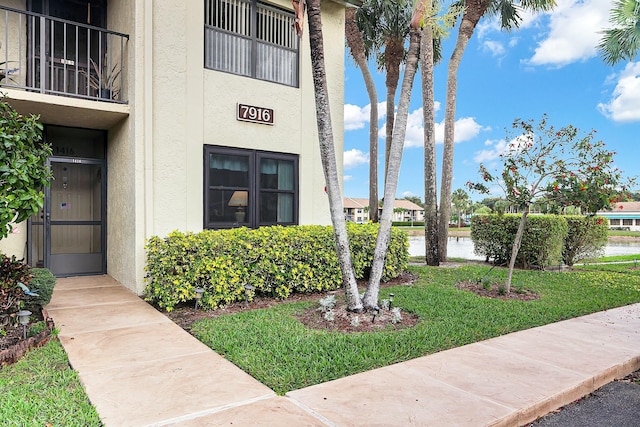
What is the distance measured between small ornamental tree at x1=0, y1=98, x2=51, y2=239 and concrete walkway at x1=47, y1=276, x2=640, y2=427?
5.16ft

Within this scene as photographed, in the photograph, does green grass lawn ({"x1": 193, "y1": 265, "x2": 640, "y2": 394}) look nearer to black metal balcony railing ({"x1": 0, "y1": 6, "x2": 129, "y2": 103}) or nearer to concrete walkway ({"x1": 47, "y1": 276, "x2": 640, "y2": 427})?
concrete walkway ({"x1": 47, "y1": 276, "x2": 640, "y2": 427})

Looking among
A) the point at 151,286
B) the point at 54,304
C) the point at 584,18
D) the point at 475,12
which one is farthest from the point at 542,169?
the point at 584,18

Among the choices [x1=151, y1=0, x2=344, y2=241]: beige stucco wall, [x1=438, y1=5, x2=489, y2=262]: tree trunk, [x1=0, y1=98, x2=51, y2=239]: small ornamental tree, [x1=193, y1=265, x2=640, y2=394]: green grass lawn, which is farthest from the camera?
[x1=438, y1=5, x2=489, y2=262]: tree trunk

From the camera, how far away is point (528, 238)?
11.4 m

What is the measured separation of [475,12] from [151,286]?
11482mm

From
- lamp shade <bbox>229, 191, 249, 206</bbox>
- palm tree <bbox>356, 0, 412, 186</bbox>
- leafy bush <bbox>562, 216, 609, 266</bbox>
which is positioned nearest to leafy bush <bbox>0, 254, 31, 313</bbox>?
lamp shade <bbox>229, 191, 249, 206</bbox>

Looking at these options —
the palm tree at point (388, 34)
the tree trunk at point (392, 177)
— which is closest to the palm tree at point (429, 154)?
the palm tree at point (388, 34)

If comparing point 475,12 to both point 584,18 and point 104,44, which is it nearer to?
point 104,44

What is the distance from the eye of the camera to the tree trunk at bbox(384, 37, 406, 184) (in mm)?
16764

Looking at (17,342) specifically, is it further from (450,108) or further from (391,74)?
(391,74)

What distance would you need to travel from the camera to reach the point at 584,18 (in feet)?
66.3

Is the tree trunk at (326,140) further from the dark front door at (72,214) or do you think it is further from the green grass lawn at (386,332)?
the dark front door at (72,214)

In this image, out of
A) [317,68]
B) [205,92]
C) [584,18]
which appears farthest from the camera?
[584,18]

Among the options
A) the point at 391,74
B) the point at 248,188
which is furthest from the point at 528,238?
the point at 391,74
